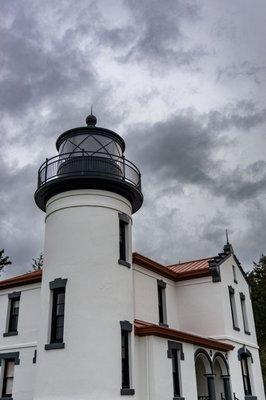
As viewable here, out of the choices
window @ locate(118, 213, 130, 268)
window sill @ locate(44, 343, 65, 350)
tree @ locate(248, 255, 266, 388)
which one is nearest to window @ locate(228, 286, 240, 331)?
window @ locate(118, 213, 130, 268)

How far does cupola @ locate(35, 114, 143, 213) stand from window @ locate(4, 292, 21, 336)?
6.68m

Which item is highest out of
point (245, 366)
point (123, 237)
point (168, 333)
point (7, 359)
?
point (123, 237)

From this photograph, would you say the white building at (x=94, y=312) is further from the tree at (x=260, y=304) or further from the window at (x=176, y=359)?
the tree at (x=260, y=304)

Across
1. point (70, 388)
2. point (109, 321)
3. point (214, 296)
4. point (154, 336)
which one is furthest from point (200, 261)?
point (70, 388)

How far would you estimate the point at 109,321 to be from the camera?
15.5 meters

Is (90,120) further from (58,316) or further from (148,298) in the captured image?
(148,298)

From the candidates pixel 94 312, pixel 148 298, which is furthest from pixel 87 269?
pixel 148 298

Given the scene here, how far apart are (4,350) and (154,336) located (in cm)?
845

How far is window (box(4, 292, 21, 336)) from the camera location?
21864 mm

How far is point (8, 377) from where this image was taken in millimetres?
20812

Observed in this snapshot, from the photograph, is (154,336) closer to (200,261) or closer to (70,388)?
(70,388)

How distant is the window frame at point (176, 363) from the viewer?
1731cm

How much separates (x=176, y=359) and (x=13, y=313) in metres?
8.82

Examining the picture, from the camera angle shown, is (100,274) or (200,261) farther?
(200,261)
